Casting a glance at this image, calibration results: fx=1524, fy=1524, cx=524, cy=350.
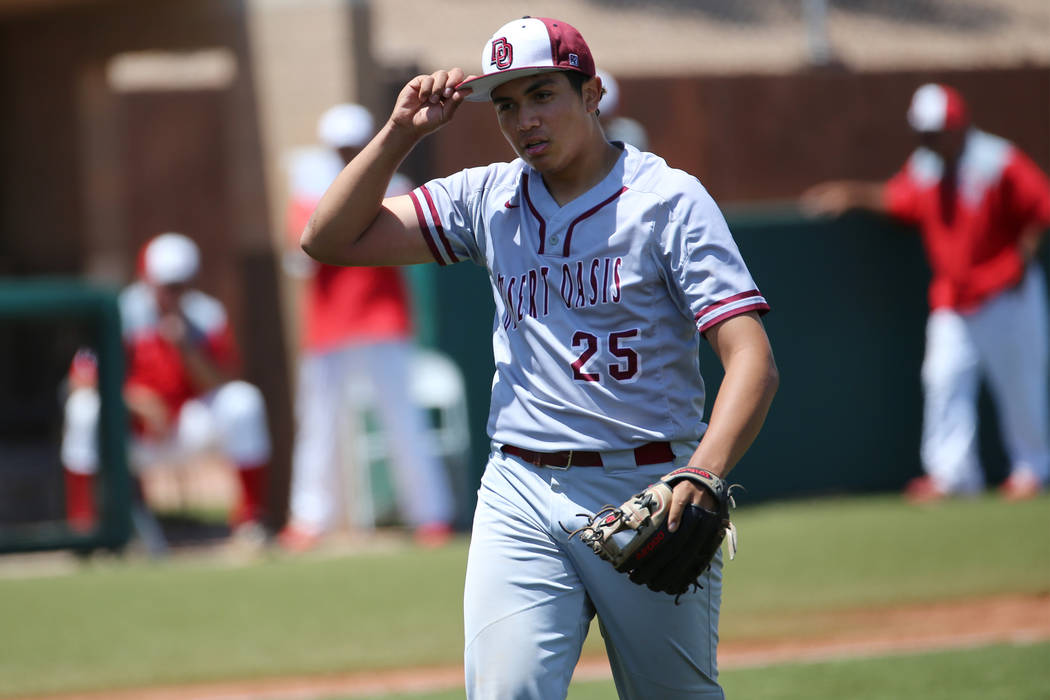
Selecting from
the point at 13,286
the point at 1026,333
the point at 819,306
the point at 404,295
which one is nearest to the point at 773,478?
the point at 819,306

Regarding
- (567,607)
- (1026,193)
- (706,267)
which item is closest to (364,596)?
(567,607)

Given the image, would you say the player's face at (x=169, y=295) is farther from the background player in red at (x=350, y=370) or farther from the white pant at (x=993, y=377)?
the white pant at (x=993, y=377)

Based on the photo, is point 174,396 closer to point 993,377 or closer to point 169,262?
point 169,262

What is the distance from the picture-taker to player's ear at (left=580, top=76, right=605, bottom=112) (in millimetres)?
3244

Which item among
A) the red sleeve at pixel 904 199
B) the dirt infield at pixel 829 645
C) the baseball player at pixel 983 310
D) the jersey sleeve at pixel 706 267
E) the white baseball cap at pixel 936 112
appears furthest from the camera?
the red sleeve at pixel 904 199

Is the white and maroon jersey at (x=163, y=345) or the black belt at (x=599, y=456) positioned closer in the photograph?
the black belt at (x=599, y=456)

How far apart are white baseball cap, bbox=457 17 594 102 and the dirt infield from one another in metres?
2.93

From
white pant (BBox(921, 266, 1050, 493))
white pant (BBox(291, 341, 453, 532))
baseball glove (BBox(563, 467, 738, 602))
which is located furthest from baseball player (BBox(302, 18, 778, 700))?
white pant (BBox(921, 266, 1050, 493))

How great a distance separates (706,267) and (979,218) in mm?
6679

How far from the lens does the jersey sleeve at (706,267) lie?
118 inches

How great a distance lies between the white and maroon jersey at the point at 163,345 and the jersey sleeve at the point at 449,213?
590 centimetres

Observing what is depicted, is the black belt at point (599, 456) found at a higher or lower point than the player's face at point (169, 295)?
lower

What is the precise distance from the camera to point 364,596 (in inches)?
281

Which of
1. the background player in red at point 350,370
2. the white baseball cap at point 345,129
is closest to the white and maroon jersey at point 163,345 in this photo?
the background player in red at point 350,370
